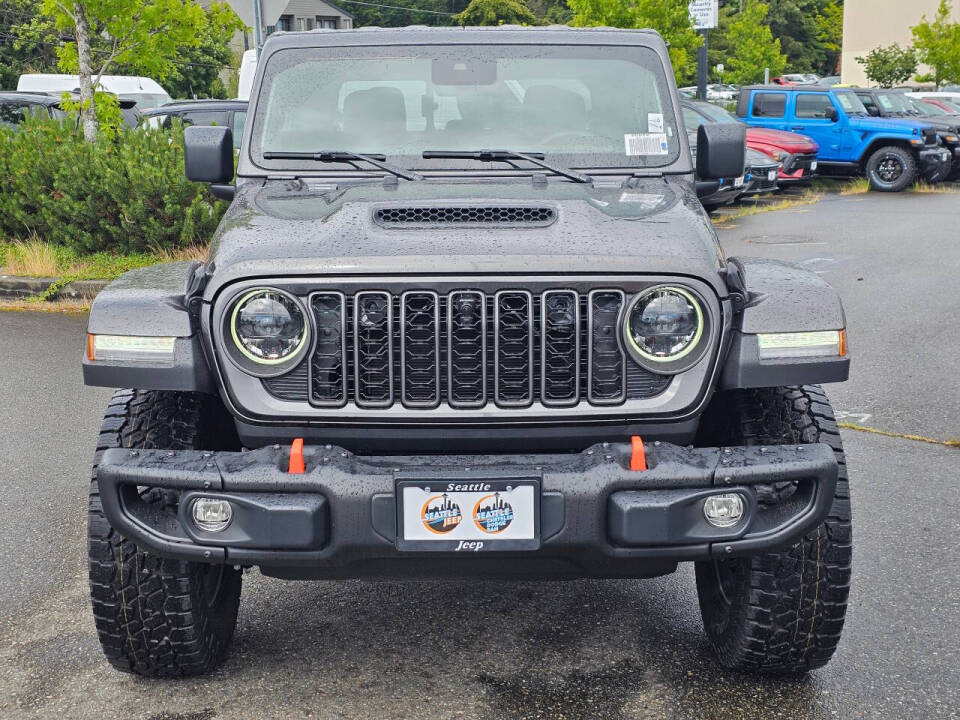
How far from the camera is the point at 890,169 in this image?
21188mm

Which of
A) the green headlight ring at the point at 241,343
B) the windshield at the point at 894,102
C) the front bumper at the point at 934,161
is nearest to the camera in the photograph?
the green headlight ring at the point at 241,343

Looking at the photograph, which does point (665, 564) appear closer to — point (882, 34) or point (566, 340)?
point (566, 340)

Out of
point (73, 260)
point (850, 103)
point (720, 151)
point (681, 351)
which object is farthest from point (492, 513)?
point (850, 103)

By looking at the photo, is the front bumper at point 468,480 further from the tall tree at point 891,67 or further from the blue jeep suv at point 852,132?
the tall tree at point 891,67

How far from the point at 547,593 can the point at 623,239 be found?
1605 millimetres

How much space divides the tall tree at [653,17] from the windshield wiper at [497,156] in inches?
771

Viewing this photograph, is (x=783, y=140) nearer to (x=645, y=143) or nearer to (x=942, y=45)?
(x=942, y=45)

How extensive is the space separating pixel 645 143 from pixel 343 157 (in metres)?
1.14

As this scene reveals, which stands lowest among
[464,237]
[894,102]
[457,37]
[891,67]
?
[891,67]

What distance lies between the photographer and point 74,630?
13.2 feet

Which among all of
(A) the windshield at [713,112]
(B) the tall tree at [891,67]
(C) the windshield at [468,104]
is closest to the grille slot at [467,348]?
(C) the windshield at [468,104]

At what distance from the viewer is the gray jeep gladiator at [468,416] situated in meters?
3.02

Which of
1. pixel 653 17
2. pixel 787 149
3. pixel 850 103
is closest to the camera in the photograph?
pixel 787 149

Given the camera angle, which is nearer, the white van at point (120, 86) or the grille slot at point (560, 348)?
the grille slot at point (560, 348)
